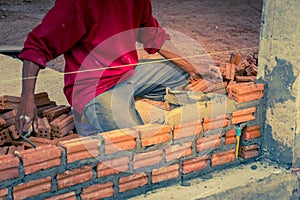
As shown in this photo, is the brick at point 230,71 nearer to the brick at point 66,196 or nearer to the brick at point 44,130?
the brick at point 44,130

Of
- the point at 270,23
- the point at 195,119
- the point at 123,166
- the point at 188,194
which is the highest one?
the point at 270,23

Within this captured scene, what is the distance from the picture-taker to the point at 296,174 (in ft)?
10.8

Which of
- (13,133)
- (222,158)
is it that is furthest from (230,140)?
(13,133)

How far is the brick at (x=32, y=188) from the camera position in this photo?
2587 millimetres

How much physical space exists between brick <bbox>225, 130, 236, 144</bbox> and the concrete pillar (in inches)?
9.9

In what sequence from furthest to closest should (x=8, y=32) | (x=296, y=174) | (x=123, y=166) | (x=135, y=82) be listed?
1. (x=8, y=32)
2. (x=135, y=82)
3. (x=296, y=174)
4. (x=123, y=166)

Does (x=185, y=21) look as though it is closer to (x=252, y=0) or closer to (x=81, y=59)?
(x=252, y=0)

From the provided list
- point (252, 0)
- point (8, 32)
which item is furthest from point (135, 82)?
point (252, 0)

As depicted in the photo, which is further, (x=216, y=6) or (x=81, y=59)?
(x=216, y=6)

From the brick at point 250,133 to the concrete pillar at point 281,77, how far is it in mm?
62

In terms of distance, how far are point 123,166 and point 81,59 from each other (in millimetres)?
819

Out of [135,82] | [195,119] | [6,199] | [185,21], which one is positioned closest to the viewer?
[6,199]

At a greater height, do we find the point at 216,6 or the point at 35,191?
A: the point at 216,6

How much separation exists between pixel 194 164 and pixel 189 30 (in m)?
7.51
